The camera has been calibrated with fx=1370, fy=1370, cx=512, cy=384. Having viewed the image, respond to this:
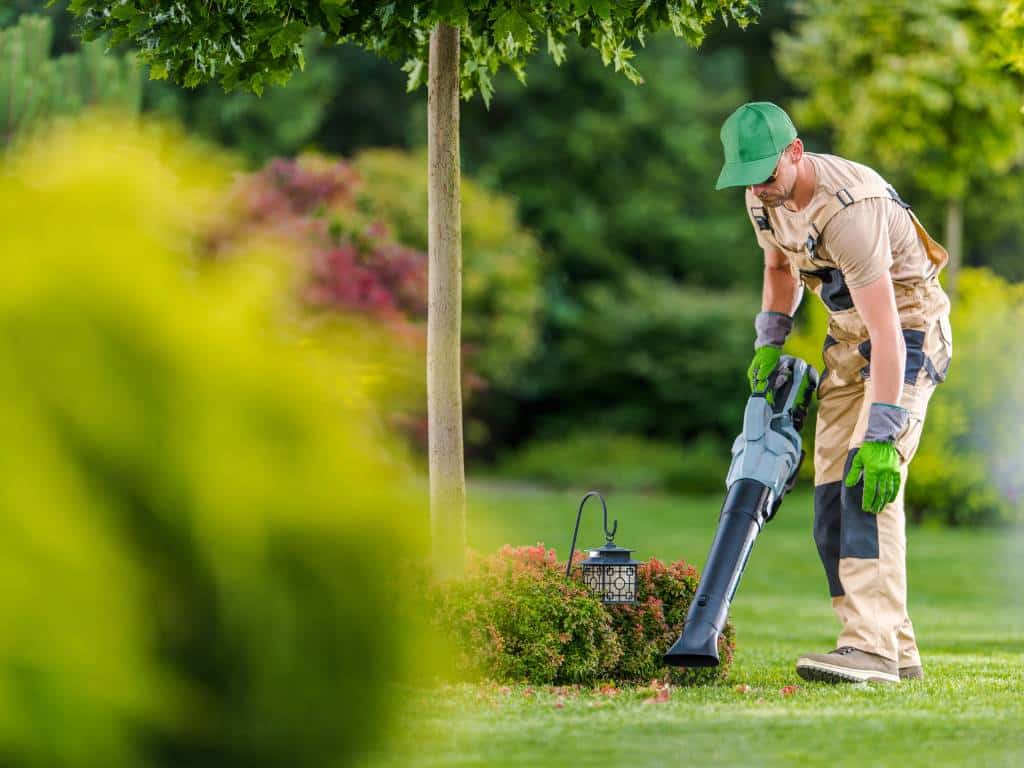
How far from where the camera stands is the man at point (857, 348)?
4891 mm

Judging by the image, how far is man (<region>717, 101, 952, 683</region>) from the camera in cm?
489

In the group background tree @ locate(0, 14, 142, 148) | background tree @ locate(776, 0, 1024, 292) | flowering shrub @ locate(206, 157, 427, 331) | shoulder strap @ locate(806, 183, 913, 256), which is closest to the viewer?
shoulder strap @ locate(806, 183, 913, 256)

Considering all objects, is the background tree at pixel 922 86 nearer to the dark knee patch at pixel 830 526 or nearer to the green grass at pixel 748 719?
the green grass at pixel 748 719

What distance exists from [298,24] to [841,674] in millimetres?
3086

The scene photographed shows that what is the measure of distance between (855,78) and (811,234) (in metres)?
13.1

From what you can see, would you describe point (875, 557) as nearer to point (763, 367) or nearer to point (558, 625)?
point (763, 367)

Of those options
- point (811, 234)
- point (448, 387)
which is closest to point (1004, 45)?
point (811, 234)

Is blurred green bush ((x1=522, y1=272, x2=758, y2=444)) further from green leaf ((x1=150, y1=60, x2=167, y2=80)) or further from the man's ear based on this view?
green leaf ((x1=150, y1=60, x2=167, y2=80))

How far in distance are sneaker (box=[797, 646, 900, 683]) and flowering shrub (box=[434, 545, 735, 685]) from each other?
379mm

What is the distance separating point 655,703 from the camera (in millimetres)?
4523

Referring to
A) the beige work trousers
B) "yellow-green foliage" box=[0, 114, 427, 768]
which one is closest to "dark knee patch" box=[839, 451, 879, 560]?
the beige work trousers

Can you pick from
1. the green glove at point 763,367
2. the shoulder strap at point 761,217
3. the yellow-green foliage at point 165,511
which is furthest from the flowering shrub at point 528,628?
the yellow-green foliage at point 165,511

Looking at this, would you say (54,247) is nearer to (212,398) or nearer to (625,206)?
(212,398)

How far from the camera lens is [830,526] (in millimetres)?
5508
